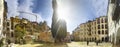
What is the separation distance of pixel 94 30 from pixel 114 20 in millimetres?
353

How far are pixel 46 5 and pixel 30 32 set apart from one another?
495 mm

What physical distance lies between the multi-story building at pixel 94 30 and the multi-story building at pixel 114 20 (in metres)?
0.08

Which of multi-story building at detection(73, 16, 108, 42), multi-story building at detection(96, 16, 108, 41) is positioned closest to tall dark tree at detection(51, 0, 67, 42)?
multi-story building at detection(73, 16, 108, 42)

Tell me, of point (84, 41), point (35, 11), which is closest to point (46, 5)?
point (35, 11)

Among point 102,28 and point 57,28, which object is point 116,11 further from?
point 57,28

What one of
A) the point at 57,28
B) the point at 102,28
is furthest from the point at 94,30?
the point at 57,28

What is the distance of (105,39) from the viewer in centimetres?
465

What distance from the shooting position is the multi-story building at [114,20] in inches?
183

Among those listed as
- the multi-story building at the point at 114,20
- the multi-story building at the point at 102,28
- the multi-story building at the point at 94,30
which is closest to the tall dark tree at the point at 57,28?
the multi-story building at the point at 94,30

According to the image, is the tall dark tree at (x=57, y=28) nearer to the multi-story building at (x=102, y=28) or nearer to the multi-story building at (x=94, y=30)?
the multi-story building at (x=94, y=30)

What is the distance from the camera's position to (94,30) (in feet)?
15.7

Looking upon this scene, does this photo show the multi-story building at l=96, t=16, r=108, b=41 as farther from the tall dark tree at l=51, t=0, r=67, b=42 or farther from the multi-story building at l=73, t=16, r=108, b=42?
the tall dark tree at l=51, t=0, r=67, b=42

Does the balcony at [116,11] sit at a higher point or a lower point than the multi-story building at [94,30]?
higher

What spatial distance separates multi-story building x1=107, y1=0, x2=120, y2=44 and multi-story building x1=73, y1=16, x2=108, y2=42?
77 millimetres
